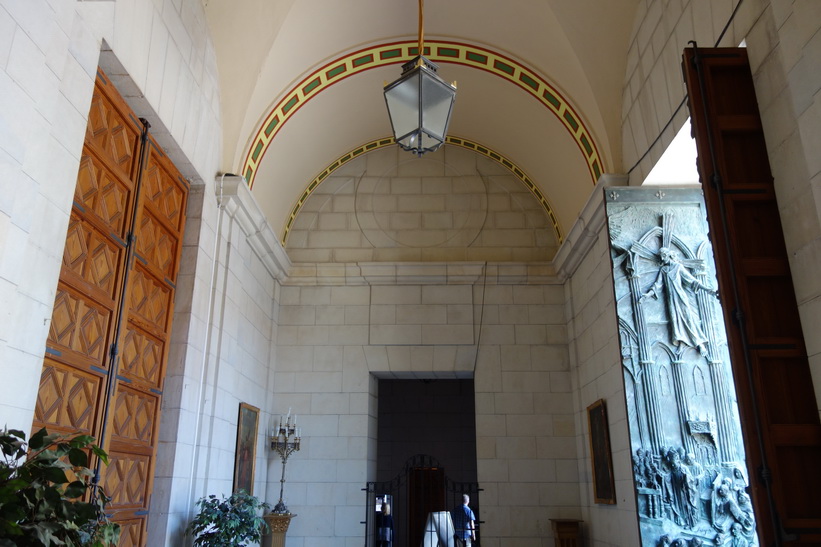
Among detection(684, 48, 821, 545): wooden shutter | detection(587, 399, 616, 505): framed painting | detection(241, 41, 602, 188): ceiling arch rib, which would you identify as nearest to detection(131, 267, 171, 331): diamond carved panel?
detection(241, 41, 602, 188): ceiling arch rib

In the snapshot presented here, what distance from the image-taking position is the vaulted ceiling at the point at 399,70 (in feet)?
24.7

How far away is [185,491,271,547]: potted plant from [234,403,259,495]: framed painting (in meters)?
1.20

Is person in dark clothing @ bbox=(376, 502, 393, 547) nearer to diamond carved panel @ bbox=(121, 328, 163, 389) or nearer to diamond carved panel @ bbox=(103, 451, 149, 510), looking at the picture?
diamond carved panel @ bbox=(103, 451, 149, 510)

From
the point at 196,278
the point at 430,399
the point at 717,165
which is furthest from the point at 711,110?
the point at 430,399

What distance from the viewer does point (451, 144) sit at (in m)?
11.1

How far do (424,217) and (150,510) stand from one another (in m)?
6.36

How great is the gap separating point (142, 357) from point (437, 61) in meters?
5.72

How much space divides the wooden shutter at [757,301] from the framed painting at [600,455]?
3845 mm

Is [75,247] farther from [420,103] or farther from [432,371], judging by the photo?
[432,371]

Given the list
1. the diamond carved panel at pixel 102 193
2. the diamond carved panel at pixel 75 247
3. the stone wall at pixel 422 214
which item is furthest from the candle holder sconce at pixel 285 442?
the diamond carved panel at pixel 75 247

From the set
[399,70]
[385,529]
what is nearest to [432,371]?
[385,529]

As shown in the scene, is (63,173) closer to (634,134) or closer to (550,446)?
(634,134)

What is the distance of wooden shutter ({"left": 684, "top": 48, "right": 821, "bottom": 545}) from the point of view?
3.77 m

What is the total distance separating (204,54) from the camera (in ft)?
22.9
